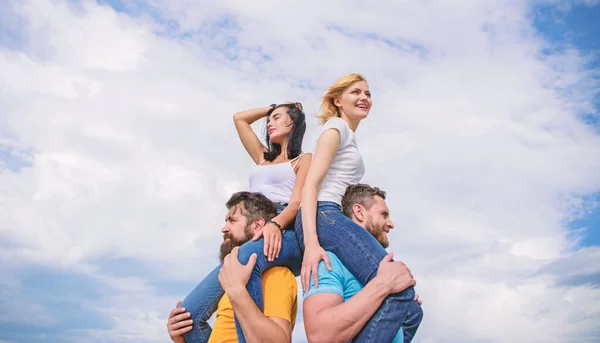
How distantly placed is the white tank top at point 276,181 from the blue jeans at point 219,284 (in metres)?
0.37

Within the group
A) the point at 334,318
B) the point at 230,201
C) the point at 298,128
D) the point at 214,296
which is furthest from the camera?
the point at 298,128

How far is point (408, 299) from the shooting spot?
5.20 m

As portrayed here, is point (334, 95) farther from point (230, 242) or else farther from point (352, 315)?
point (352, 315)

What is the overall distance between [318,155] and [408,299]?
1.77 m

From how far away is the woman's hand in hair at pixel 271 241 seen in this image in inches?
224

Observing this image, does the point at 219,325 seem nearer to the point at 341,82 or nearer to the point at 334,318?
the point at 334,318

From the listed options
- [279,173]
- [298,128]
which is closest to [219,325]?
[279,173]

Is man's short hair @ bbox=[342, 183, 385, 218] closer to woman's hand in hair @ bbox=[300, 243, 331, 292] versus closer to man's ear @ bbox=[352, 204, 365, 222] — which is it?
man's ear @ bbox=[352, 204, 365, 222]

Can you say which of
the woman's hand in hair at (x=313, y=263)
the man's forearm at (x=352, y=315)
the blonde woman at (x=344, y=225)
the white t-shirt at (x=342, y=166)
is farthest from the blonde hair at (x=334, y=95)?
the man's forearm at (x=352, y=315)

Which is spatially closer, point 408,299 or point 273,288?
point 408,299

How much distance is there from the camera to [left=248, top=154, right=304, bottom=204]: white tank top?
22.2ft

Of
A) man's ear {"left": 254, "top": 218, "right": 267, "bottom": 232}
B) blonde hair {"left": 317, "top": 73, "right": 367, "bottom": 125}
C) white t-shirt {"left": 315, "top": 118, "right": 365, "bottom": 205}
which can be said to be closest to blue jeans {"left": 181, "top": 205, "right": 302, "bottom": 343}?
man's ear {"left": 254, "top": 218, "right": 267, "bottom": 232}

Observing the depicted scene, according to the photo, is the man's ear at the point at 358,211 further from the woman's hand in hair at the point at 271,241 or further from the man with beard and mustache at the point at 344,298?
the woman's hand in hair at the point at 271,241

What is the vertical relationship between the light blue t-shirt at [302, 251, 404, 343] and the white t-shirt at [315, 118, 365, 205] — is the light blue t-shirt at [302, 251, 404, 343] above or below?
below
